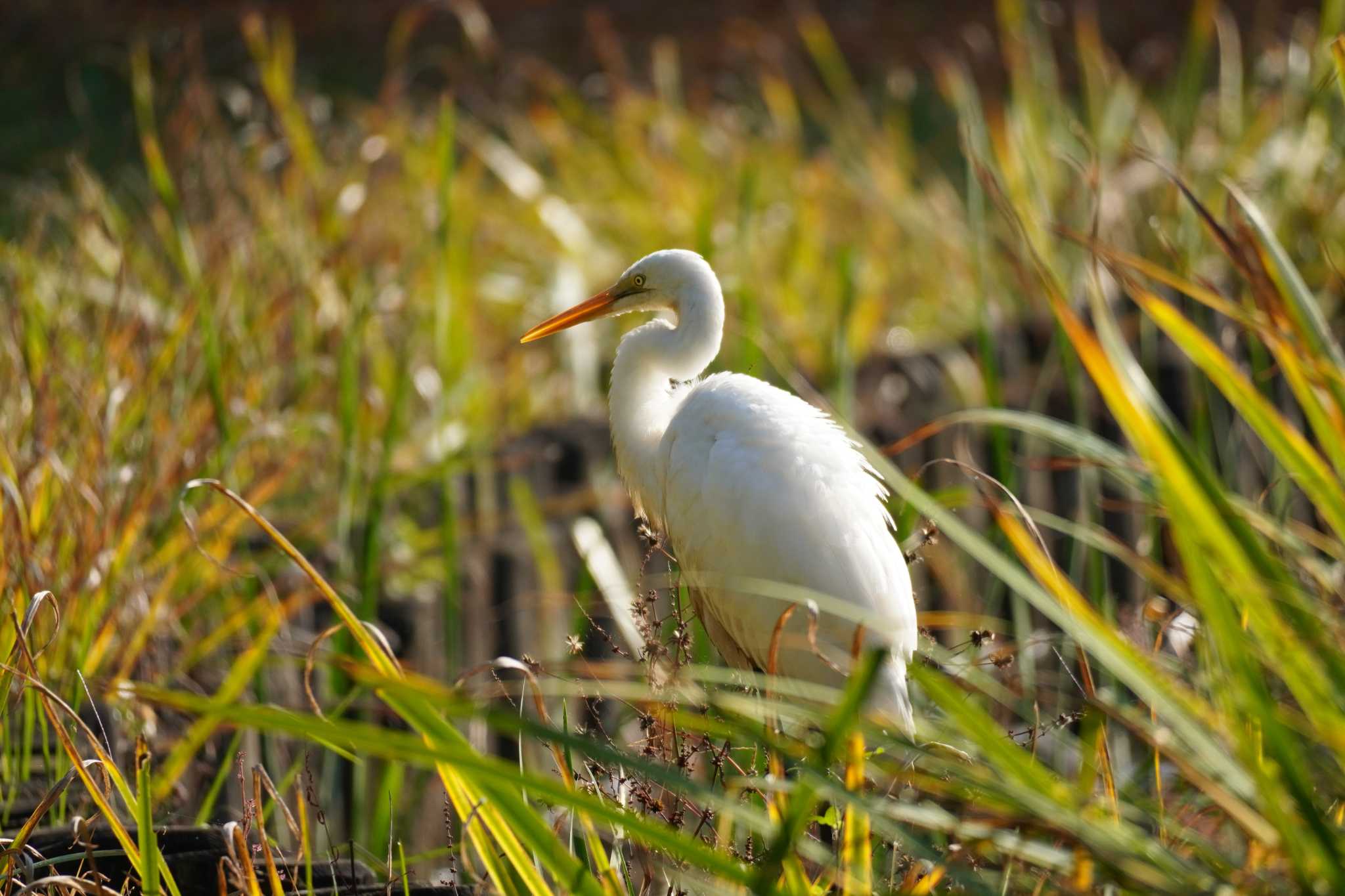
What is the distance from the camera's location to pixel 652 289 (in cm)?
216

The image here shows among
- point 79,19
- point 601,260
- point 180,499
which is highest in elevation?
point 79,19

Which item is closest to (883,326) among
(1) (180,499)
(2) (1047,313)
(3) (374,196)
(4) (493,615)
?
(2) (1047,313)

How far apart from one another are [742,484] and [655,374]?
1.01 ft

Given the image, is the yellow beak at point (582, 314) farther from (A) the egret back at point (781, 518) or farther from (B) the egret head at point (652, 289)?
(A) the egret back at point (781, 518)

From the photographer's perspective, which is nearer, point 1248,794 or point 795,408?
point 1248,794

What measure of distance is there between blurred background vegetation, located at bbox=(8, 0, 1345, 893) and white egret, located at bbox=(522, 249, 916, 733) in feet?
0.29

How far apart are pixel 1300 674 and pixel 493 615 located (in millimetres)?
2015

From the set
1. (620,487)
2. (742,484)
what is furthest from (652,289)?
(620,487)

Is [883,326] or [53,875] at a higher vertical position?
[53,875]

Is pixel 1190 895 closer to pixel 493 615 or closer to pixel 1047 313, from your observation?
pixel 493 615

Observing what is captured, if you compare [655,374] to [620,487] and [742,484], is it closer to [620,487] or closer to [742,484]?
[742,484]

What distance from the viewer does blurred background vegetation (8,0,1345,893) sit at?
96 cm

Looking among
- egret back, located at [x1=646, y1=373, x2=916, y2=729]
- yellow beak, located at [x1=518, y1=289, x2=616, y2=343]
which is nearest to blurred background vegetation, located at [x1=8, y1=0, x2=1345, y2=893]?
egret back, located at [x1=646, y1=373, x2=916, y2=729]

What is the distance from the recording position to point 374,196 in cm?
411
